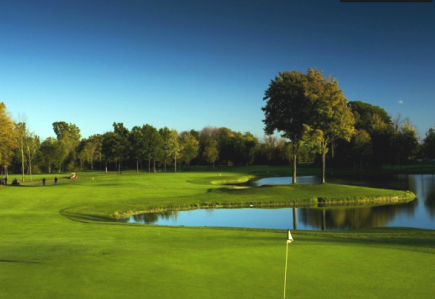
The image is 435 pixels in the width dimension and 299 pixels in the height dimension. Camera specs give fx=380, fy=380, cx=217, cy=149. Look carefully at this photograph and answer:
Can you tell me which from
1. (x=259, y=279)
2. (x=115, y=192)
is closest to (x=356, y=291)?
(x=259, y=279)

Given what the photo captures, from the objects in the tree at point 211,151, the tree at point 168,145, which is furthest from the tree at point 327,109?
the tree at point 211,151

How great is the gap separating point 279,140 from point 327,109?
113678 mm

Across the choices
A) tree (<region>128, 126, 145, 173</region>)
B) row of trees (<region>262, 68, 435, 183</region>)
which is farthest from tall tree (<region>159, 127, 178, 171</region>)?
row of trees (<region>262, 68, 435, 183</region>)

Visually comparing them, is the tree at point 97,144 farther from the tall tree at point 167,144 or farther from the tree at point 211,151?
the tree at point 211,151

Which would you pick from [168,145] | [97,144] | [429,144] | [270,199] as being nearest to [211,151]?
[168,145]

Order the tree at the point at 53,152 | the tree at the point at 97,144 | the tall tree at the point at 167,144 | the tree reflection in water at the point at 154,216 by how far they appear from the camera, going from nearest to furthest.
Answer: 1. the tree reflection in water at the point at 154,216
2. the tall tree at the point at 167,144
3. the tree at the point at 53,152
4. the tree at the point at 97,144

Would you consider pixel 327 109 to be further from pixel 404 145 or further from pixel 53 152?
pixel 53 152

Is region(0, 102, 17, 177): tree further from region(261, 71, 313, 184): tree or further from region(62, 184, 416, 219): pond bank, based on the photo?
region(261, 71, 313, 184): tree

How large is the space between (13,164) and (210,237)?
11762 centimetres

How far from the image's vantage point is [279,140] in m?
157

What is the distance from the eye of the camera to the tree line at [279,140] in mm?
45625

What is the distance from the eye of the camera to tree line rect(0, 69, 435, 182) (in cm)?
4562

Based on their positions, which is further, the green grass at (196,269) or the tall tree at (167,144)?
the tall tree at (167,144)

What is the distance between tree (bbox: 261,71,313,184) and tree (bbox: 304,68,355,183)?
2.66ft
